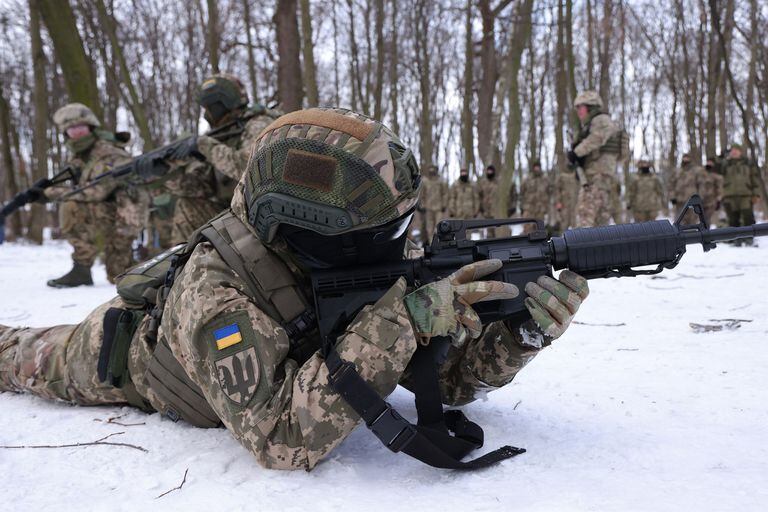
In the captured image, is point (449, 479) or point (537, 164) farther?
point (537, 164)

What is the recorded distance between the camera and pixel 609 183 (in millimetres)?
8070

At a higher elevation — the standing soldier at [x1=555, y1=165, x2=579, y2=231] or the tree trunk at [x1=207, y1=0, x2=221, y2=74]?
the tree trunk at [x1=207, y1=0, x2=221, y2=74]

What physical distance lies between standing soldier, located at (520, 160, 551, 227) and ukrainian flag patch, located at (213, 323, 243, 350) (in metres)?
15.7

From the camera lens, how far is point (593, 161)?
811 centimetres

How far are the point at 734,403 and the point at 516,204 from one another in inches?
639

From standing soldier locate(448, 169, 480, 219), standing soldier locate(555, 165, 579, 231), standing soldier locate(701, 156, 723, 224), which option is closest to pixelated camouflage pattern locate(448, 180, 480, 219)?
standing soldier locate(448, 169, 480, 219)

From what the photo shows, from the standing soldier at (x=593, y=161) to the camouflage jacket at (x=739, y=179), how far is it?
15.5 feet

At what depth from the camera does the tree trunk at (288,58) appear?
26.4 feet

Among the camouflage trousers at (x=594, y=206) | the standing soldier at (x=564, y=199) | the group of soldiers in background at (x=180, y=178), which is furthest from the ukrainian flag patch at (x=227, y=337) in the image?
the standing soldier at (x=564, y=199)

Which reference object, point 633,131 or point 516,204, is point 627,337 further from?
point 633,131

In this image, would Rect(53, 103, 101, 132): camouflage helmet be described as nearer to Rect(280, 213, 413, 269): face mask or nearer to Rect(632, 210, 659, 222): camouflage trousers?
Rect(280, 213, 413, 269): face mask

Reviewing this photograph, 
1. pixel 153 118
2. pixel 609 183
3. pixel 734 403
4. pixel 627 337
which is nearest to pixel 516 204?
pixel 609 183

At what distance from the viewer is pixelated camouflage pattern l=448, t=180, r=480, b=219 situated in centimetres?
1551

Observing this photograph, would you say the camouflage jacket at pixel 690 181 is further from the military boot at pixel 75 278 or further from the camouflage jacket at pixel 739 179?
the military boot at pixel 75 278
